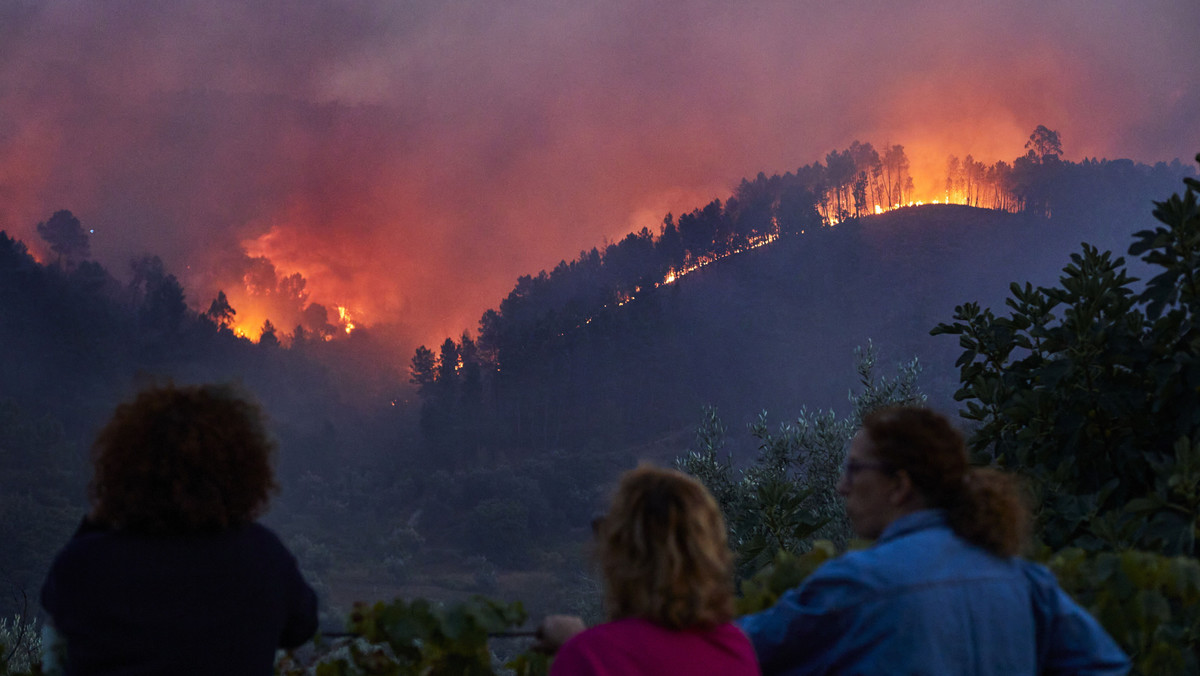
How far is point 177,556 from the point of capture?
2.00m

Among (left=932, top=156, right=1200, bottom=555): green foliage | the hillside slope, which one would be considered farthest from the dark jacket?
the hillside slope

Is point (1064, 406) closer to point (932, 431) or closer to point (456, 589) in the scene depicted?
point (932, 431)

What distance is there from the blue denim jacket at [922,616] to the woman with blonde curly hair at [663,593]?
0.21m

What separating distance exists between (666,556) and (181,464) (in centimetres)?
119

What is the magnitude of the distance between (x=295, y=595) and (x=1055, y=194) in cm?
12451

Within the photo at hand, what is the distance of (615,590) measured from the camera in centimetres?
181

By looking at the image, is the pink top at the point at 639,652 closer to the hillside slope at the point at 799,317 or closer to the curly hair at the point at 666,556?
the curly hair at the point at 666,556

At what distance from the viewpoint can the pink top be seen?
171cm

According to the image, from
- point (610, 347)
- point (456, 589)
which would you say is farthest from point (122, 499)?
point (610, 347)

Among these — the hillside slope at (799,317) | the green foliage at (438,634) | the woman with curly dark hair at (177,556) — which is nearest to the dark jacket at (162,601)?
the woman with curly dark hair at (177,556)

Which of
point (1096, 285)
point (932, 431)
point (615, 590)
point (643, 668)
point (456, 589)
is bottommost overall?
point (456, 589)

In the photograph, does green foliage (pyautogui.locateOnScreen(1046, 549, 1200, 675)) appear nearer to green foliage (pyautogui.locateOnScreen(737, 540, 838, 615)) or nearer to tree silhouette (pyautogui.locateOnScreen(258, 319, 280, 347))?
green foliage (pyautogui.locateOnScreen(737, 540, 838, 615))

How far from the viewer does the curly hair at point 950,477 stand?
80.0 inches

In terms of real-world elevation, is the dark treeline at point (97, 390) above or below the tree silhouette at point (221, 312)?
below
